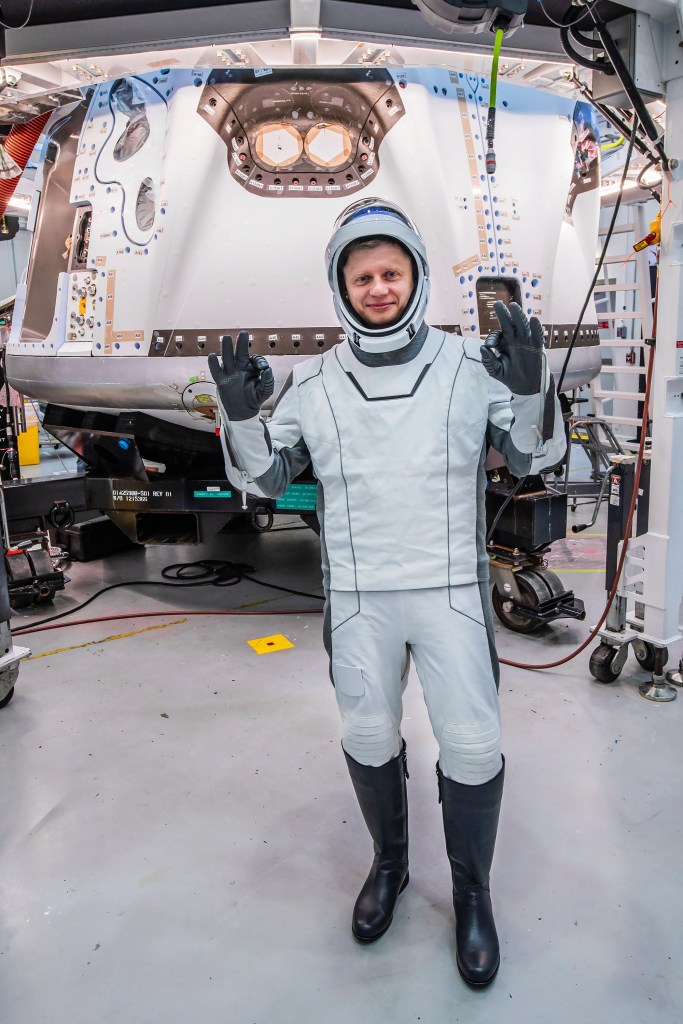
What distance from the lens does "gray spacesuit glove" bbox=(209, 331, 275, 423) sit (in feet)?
5.80

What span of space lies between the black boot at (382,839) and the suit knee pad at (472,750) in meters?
0.19

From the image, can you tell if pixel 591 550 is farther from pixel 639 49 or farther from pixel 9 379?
pixel 9 379

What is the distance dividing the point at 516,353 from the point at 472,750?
35.9 inches

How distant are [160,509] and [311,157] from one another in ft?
6.73

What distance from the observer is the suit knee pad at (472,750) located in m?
1.81

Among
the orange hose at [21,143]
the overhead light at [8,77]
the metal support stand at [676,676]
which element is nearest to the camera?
the metal support stand at [676,676]

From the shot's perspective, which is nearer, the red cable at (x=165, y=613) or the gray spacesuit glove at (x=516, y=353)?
the gray spacesuit glove at (x=516, y=353)

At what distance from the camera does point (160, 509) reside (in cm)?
445

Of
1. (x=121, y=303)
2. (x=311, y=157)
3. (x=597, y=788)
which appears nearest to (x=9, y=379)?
(x=121, y=303)

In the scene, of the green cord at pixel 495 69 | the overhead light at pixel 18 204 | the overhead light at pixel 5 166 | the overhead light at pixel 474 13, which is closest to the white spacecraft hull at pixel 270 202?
the overhead light at pixel 5 166

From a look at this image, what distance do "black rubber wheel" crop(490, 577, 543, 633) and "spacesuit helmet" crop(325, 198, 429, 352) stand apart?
2.35m

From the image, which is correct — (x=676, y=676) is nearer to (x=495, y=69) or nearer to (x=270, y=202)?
(x=495, y=69)

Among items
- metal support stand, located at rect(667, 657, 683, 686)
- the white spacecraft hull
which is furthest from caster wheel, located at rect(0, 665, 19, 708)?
metal support stand, located at rect(667, 657, 683, 686)

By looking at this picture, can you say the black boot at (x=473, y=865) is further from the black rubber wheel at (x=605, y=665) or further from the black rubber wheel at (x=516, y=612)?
the black rubber wheel at (x=516, y=612)
